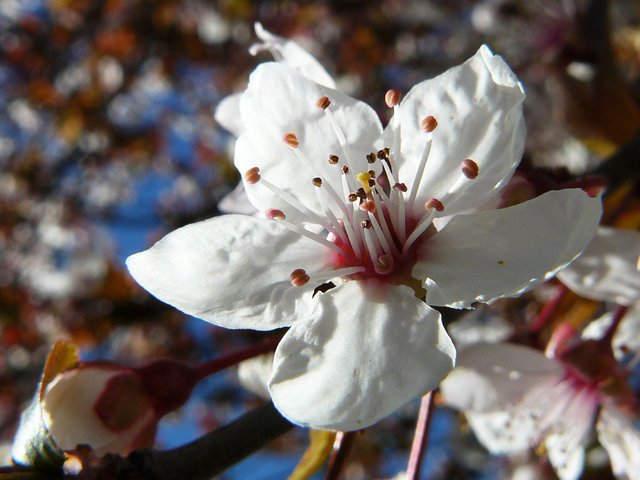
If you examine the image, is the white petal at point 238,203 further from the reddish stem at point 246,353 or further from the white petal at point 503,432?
the white petal at point 503,432

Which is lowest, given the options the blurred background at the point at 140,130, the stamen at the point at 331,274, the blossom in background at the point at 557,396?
the blurred background at the point at 140,130

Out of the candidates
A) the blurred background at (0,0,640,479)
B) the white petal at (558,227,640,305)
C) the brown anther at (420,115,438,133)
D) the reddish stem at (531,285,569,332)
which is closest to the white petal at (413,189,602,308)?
the brown anther at (420,115,438,133)

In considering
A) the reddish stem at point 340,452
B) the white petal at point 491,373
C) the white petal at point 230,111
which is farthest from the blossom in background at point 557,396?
the white petal at point 230,111

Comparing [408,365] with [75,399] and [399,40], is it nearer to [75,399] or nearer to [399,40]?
[75,399]

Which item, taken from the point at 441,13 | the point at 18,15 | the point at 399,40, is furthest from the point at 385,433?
the point at 18,15

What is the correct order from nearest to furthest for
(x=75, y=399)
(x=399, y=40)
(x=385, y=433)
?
1. (x=75, y=399)
2. (x=385, y=433)
3. (x=399, y=40)

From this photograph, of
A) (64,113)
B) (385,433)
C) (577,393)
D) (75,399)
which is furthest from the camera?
(64,113)

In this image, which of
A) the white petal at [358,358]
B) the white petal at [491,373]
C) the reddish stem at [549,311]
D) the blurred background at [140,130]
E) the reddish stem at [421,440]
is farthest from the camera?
the blurred background at [140,130]

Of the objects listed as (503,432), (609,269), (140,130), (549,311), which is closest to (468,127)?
(609,269)
